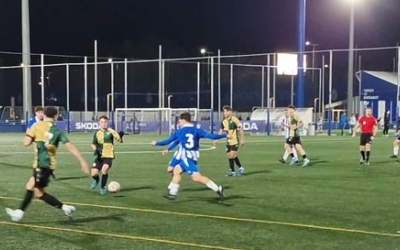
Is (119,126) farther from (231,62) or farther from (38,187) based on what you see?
(38,187)

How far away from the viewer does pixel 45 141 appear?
9.16 metres

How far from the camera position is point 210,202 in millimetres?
11891

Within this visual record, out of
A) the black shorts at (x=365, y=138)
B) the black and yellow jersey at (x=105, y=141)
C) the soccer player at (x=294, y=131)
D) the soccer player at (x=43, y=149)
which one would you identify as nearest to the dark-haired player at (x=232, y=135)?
the soccer player at (x=294, y=131)

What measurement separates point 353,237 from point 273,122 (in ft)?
121

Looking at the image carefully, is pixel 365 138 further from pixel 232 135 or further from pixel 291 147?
pixel 232 135

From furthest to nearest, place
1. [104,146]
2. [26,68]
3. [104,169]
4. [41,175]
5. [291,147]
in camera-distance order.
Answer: [26,68] < [291,147] < [104,146] < [104,169] < [41,175]

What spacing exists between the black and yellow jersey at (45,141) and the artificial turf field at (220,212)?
40.9 inches

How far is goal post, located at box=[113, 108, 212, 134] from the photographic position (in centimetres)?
4716

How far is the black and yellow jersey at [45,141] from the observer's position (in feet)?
29.9

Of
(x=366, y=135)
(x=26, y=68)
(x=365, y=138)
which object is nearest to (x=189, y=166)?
(x=365, y=138)

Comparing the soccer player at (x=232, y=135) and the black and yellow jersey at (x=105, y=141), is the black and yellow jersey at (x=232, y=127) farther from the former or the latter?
the black and yellow jersey at (x=105, y=141)

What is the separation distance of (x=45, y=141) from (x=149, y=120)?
40517 millimetres

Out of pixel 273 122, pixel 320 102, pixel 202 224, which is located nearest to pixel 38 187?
pixel 202 224

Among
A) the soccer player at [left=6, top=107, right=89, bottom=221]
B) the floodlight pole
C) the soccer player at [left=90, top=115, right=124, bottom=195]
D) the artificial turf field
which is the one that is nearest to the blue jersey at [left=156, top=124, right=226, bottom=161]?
the artificial turf field
